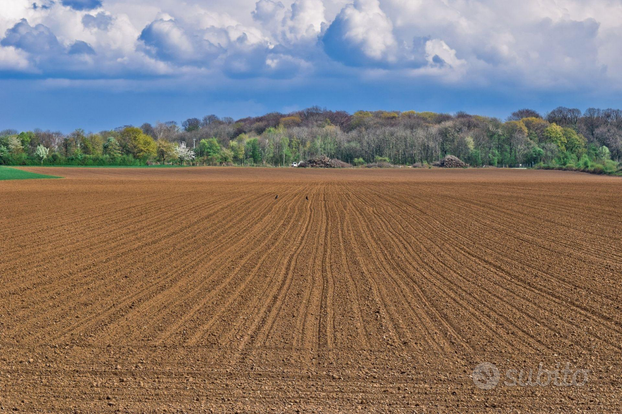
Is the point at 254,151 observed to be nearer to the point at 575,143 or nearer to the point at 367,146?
the point at 367,146

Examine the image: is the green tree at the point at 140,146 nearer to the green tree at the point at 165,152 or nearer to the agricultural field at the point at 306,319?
the green tree at the point at 165,152

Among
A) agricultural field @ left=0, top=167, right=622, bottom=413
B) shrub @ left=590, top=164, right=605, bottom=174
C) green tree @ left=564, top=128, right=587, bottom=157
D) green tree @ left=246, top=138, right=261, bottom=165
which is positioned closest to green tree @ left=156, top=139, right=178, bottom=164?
green tree @ left=246, top=138, right=261, bottom=165

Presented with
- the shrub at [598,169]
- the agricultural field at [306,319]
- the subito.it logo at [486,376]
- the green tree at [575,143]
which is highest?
the green tree at [575,143]

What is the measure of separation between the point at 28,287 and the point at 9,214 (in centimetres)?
1281

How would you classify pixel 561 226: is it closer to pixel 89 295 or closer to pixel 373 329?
pixel 373 329

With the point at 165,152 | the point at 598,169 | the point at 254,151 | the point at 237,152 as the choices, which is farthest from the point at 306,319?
the point at 254,151

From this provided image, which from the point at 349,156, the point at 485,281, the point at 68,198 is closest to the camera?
the point at 485,281

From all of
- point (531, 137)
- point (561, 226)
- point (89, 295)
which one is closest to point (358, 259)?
point (89, 295)

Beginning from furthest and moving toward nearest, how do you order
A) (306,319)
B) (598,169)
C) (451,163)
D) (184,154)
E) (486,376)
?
(184,154) < (451,163) < (598,169) < (306,319) < (486,376)

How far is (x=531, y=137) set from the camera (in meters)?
141

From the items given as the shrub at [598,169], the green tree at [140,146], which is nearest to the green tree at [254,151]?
the green tree at [140,146]

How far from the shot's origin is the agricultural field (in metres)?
5.52

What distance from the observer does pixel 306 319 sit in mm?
7613

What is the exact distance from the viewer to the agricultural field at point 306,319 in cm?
552
